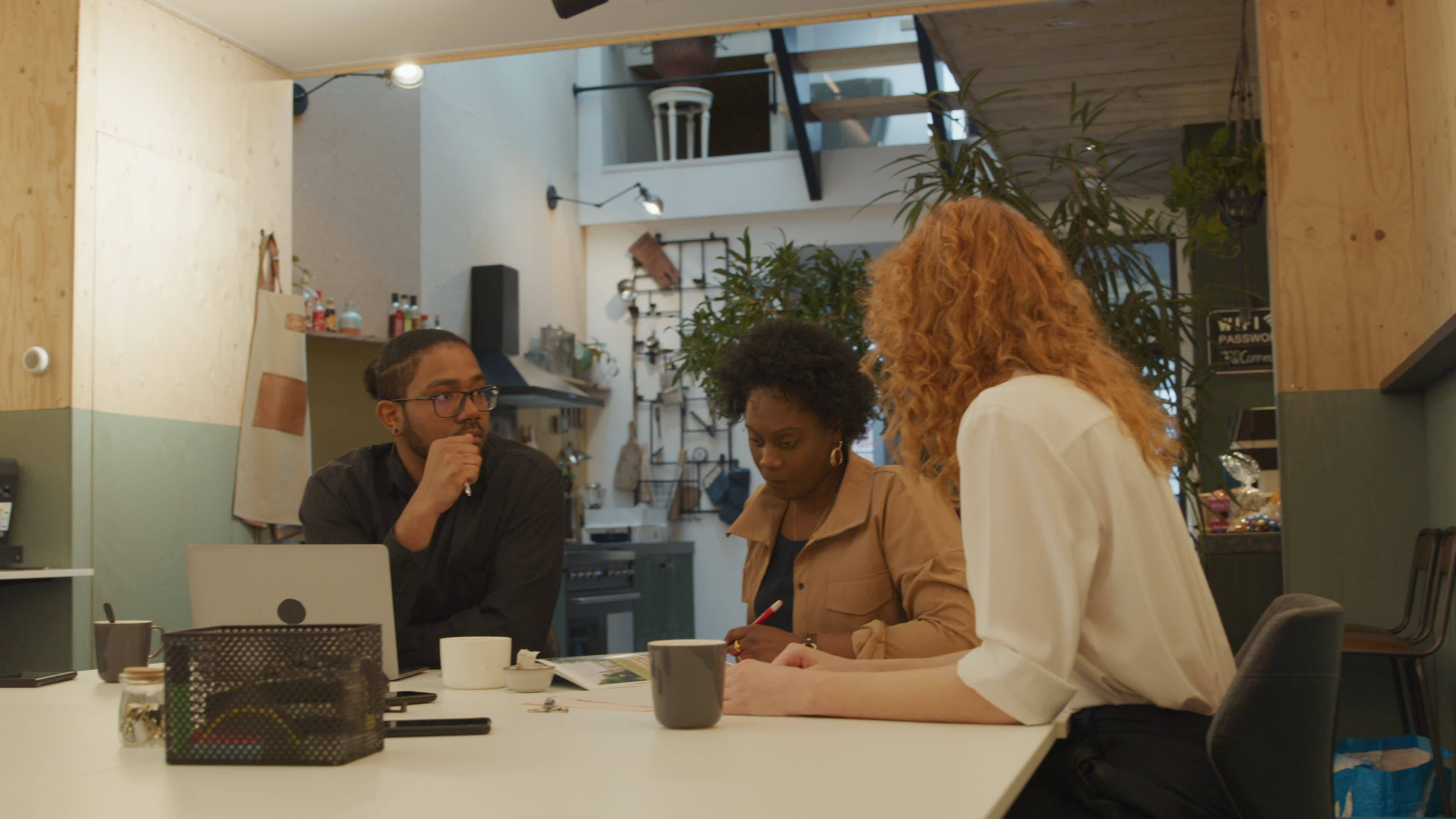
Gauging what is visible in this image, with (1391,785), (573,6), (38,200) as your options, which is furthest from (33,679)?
(1391,785)

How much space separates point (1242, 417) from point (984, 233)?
5.16m

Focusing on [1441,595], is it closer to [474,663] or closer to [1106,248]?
[1106,248]

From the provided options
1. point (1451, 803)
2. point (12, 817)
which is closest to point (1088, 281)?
point (1451, 803)

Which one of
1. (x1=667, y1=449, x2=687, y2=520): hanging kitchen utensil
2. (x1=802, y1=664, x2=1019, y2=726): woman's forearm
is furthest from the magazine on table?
(x1=667, y1=449, x2=687, y2=520): hanging kitchen utensil

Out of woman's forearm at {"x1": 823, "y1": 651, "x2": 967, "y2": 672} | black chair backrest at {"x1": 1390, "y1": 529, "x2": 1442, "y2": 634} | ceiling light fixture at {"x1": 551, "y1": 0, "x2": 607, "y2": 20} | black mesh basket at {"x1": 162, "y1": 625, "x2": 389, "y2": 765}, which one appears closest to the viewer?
black mesh basket at {"x1": 162, "y1": 625, "x2": 389, "y2": 765}

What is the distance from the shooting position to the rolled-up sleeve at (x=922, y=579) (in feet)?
6.65

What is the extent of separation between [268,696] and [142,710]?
8.9 inches

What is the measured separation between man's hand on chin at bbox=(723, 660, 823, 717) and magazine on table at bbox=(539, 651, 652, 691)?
10.2 inches

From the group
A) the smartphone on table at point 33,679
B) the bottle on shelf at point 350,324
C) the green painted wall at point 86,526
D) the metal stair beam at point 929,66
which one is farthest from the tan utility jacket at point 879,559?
the metal stair beam at point 929,66

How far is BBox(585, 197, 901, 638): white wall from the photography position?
31.4ft

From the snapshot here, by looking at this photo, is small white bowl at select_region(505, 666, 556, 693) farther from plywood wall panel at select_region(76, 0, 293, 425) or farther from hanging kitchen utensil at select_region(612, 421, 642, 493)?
hanging kitchen utensil at select_region(612, 421, 642, 493)

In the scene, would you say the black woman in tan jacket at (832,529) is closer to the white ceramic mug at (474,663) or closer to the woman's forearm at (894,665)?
the woman's forearm at (894,665)

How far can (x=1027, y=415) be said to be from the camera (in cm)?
137

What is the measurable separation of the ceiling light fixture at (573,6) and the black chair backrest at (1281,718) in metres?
3.29
